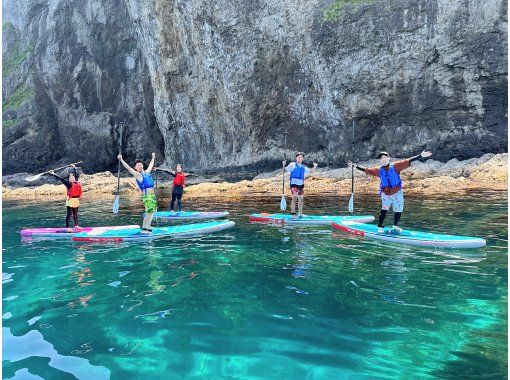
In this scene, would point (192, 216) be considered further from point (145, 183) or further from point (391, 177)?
point (391, 177)

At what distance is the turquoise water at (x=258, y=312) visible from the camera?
14.0 ft

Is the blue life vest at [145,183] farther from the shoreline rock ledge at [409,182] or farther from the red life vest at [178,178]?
the shoreline rock ledge at [409,182]

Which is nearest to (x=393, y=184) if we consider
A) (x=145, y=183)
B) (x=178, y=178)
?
(x=145, y=183)

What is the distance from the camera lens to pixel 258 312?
223 inches

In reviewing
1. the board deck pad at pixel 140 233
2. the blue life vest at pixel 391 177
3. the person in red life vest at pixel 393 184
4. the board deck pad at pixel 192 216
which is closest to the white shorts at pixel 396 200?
the person in red life vest at pixel 393 184

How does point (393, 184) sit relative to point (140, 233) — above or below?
above

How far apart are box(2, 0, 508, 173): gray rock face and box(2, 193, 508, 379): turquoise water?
21674mm

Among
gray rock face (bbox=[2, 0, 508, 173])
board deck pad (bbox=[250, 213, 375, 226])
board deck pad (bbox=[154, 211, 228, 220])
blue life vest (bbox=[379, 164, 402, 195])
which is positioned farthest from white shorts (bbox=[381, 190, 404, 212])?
gray rock face (bbox=[2, 0, 508, 173])

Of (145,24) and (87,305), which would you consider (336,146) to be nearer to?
(145,24)

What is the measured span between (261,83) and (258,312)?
31.7 metres

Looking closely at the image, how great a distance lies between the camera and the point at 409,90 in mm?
30109

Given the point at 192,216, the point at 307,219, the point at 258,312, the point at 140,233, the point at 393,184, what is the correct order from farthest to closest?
the point at 192,216
the point at 307,219
the point at 140,233
the point at 393,184
the point at 258,312

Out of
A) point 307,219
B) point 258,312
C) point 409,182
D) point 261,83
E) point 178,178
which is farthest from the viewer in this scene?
point 261,83

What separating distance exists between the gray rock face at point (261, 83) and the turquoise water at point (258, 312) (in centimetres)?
2167
